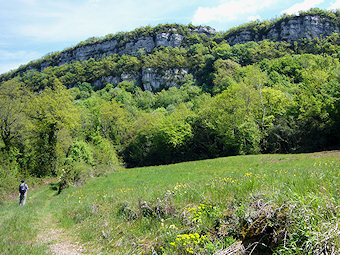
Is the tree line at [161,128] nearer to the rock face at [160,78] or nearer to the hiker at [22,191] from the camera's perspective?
the hiker at [22,191]

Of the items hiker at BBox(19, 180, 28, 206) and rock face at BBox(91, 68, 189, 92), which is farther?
rock face at BBox(91, 68, 189, 92)

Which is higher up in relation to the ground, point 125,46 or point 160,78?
point 125,46

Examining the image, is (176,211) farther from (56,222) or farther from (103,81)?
(103,81)

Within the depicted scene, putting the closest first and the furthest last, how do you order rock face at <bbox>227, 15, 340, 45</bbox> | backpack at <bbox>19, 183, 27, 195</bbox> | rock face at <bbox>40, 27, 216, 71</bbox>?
backpack at <bbox>19, 183, 27, 195</bbox> → rock face at <bbox>227, 15, 340, 45</bbox> → rock face at <bbox>40, 27, 216, 71</bbox>

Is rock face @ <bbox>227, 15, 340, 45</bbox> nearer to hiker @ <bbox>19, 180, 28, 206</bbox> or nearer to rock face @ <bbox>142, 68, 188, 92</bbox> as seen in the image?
rock face @ <bbox>142, 68, 188, 92</bbox>

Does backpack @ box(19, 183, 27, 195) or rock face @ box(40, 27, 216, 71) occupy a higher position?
rock face @ box(40, 27, 216, 71)

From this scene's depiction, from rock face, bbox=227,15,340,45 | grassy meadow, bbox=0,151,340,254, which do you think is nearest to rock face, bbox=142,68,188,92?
rock face, bbox=227,15,340,45

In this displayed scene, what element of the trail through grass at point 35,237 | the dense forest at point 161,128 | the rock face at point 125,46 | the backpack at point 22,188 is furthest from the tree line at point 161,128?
the rock face at point 125,46

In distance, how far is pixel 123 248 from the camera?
229 inches

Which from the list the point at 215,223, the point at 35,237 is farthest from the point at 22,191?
the point at 215,223

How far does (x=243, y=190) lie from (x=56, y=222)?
8888 millimetres

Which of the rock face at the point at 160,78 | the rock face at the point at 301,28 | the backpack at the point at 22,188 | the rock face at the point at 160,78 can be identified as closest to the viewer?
the backpack at the point at 22,188

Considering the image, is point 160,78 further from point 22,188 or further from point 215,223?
point 215,223

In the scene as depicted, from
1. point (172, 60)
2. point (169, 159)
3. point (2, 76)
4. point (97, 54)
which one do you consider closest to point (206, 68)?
point (172, 60)
